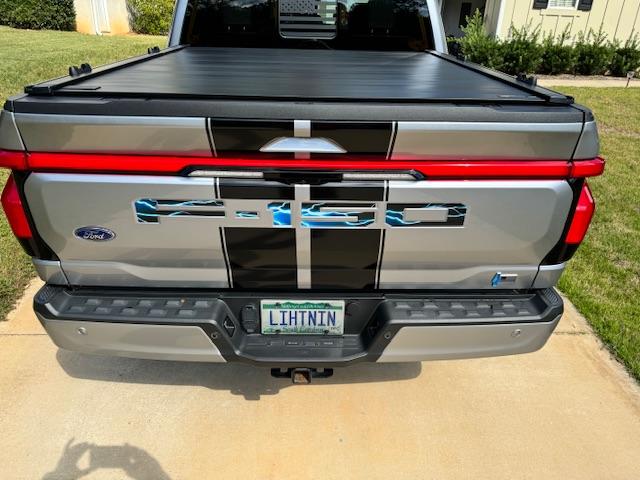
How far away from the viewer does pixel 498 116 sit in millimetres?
1788

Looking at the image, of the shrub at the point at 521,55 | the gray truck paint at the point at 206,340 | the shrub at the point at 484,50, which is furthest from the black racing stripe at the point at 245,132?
the shrub at the point at 521,55

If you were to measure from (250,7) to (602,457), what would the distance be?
396cm

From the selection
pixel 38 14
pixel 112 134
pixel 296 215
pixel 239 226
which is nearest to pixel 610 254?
pixel 296 215

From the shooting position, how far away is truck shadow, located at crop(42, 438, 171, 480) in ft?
7.40

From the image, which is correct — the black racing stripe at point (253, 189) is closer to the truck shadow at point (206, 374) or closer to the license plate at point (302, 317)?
the license plate at point (302, 317)

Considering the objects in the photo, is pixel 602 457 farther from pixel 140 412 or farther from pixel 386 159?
pixel 140 412

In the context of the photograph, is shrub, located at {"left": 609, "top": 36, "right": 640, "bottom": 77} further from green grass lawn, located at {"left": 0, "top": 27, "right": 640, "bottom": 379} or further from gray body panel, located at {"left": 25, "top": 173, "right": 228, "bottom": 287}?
gray body panel, located at {"left": 25, "top": 173, "right": 228, "bottom": 287}

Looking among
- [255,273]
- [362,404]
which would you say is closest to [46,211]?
[255,273]

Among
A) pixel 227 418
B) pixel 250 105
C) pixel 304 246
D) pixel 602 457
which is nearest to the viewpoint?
pixel 250 105

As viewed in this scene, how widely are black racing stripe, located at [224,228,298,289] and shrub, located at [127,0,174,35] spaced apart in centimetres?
2358

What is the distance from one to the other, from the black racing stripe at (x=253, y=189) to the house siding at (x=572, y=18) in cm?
1655

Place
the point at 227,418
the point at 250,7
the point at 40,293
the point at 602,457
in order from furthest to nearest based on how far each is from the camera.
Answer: the point at 250,7 < the point at 227,418 < the point at 602,457 < the point at 40,293

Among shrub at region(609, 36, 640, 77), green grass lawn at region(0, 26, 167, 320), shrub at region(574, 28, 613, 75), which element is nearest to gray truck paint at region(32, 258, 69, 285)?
green grass lawn at region(0, 26, 167, 320)

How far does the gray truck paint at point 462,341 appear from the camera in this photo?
6.82 ft
